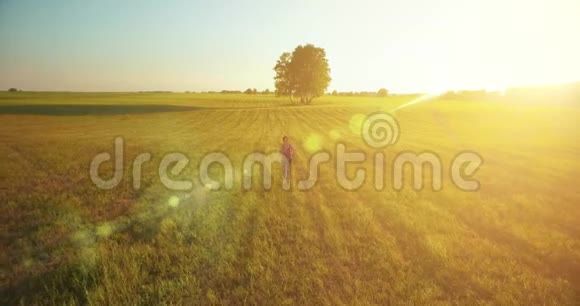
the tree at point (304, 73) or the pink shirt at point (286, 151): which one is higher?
the tree at point (304, 73)

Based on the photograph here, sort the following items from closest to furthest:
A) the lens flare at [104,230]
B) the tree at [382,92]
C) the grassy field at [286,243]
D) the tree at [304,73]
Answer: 1. the grassy field at [286,243]
2. the lens flare at [104,230]
3. the tree at [304,73]
4. the tree at [382,92]

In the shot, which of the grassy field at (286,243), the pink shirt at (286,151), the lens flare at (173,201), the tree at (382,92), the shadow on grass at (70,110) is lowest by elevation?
the grassy field at (286,243)

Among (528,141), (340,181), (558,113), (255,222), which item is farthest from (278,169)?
(558,113)

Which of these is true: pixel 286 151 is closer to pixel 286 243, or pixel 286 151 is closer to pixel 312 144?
pixel 286 243

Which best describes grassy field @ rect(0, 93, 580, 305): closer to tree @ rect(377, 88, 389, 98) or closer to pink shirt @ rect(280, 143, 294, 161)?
pink shirt @ rect(280, 143, 294, 161)

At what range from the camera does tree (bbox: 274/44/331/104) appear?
74250 mm

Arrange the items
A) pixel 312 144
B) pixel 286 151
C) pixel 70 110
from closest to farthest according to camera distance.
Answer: pixel 286 151, pixel 312 144, pixel 70 110

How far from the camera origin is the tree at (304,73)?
74250 mm

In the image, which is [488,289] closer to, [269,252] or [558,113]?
[269,252]

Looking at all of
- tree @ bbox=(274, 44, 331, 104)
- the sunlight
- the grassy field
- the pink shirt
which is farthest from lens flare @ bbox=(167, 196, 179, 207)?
tree @ bbox=(274, 44, 331, 104)

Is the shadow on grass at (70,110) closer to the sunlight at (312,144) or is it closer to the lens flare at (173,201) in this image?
the sunlight at (312,144)

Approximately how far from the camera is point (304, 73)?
74.1 meters

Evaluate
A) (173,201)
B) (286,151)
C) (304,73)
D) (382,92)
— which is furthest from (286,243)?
(382,92)

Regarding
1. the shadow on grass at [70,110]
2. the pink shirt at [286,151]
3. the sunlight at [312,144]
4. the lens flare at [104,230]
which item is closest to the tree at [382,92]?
the shadow on grass at [70,110]
